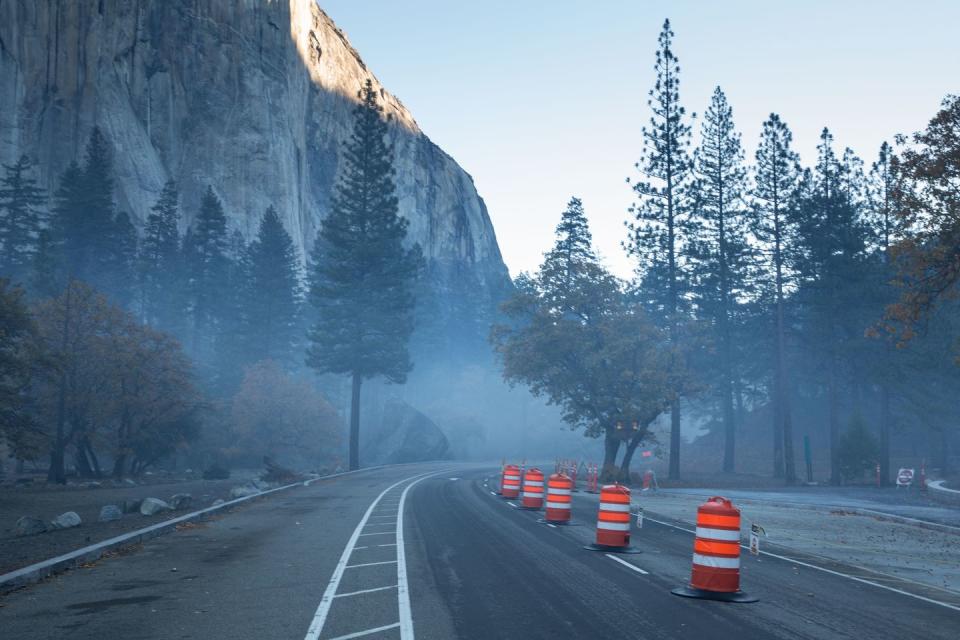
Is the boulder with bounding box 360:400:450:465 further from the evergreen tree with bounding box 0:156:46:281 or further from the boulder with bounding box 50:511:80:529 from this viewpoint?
the boulder with bounding box 50:511:80:529

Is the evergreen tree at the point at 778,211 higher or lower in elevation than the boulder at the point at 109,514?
higher

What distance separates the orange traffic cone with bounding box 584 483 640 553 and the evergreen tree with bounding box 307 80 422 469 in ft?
140

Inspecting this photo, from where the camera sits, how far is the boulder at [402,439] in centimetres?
7875

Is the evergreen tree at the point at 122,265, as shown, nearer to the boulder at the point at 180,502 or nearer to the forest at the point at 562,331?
the forest at the point at 562,331

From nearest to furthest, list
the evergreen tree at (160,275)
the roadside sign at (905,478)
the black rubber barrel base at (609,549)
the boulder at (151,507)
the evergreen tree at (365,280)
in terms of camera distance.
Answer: the black rubber barrel base at (609,549) < the boulder at (151,507) < the roadside sign at (905,478) < the evergreen tree at (365,280) < the evergreen tree at (160,275)

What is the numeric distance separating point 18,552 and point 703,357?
190 ft

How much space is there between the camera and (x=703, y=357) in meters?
67.1

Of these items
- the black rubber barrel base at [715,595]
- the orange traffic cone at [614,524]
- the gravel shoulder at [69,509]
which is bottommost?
the gravel shoulder at [69,509]

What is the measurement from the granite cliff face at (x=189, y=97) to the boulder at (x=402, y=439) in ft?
121

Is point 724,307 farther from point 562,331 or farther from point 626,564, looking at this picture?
point 626,564

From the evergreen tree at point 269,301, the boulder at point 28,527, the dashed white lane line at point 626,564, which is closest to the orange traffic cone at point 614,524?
the dashed white lane line at point 626,564

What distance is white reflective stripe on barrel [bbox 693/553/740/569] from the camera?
11.4m

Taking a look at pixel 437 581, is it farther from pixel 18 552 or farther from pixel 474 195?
pixel 474 195

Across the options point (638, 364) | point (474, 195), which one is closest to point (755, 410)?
point (638, 364)
